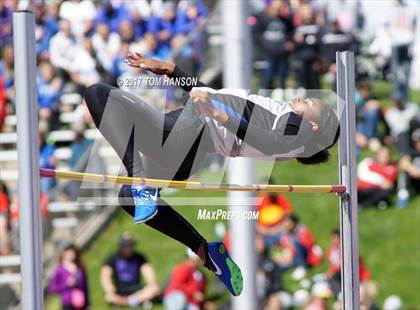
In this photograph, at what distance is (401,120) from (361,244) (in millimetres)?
1224

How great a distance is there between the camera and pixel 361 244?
10.7m

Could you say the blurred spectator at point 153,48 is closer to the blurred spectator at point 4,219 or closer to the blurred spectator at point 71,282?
the blurred spectator at point 4,219

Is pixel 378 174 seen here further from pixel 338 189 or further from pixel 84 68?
pixel 338 189

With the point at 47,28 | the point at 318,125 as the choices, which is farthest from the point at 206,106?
the point at 47,28

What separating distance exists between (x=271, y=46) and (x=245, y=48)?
127 inches

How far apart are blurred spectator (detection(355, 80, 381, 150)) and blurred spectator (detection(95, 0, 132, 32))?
236 centimetres

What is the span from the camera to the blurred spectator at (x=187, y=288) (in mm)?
9688

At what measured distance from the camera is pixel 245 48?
809 cm

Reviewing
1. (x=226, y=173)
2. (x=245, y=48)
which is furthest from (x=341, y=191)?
(x=245, y=48)

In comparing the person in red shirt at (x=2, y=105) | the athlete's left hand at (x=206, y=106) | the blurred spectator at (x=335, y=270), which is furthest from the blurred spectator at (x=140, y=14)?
the athlete's left hand at (x=206, y=106)

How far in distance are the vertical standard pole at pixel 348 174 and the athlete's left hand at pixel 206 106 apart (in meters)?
0.77

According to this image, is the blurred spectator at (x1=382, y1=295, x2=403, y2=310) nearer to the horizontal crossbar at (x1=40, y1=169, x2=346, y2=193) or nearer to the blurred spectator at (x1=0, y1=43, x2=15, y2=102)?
the blurred spectator at (x1=0, y1=43, x2=15, y2=102)

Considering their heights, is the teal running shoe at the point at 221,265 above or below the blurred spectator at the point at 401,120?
below

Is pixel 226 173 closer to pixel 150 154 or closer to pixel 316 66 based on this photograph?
pixel 150 154
